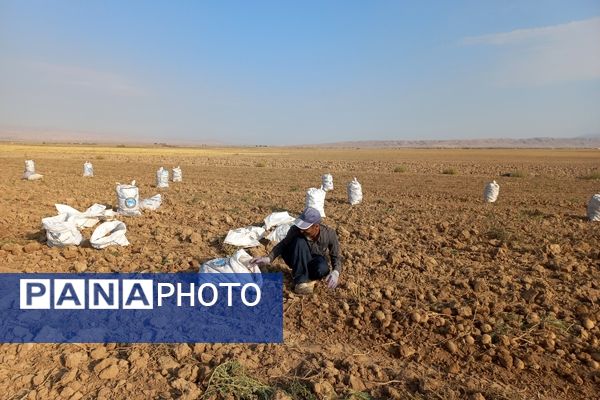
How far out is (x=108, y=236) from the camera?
5.63 metres

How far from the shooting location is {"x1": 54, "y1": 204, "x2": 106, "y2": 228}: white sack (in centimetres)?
650

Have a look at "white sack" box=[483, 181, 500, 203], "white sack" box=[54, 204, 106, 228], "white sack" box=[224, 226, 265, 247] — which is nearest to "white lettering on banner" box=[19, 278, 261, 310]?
"white sack" box=[224, 226, 265, 247]

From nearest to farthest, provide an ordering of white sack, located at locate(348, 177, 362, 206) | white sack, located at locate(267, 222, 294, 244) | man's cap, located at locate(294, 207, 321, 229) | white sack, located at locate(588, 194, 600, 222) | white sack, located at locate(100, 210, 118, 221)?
man's cap, located at locate(294, 207, 321, 229) → white sack, located at locate(267, 222, 294, 244) → white sack, located at locate(100, 210, 118, 221) → white sack, located at locate(588, 194, 600, 222) → white sack, located at locate(348, 177, 362, 206)

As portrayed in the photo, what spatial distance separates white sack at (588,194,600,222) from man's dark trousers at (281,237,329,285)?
6.68 meters

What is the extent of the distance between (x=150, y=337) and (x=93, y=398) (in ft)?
2.38

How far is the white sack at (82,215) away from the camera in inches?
256

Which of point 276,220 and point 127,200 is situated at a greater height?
point 127,200

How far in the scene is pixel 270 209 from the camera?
29.8 ft

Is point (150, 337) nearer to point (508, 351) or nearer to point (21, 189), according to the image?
point (508, 351)

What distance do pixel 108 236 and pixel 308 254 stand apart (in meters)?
2.93

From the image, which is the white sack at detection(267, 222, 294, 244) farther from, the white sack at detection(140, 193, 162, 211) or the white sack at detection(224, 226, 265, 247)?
the white sack at detection(140, 193, 162, 211)

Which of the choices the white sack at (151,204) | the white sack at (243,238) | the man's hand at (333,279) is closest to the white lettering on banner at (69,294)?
the white sack at (243,238)

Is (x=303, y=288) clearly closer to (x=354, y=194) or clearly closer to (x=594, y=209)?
(x=354, y=194)

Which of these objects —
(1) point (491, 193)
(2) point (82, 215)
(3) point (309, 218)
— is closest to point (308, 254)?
(3) point (309, 218)
